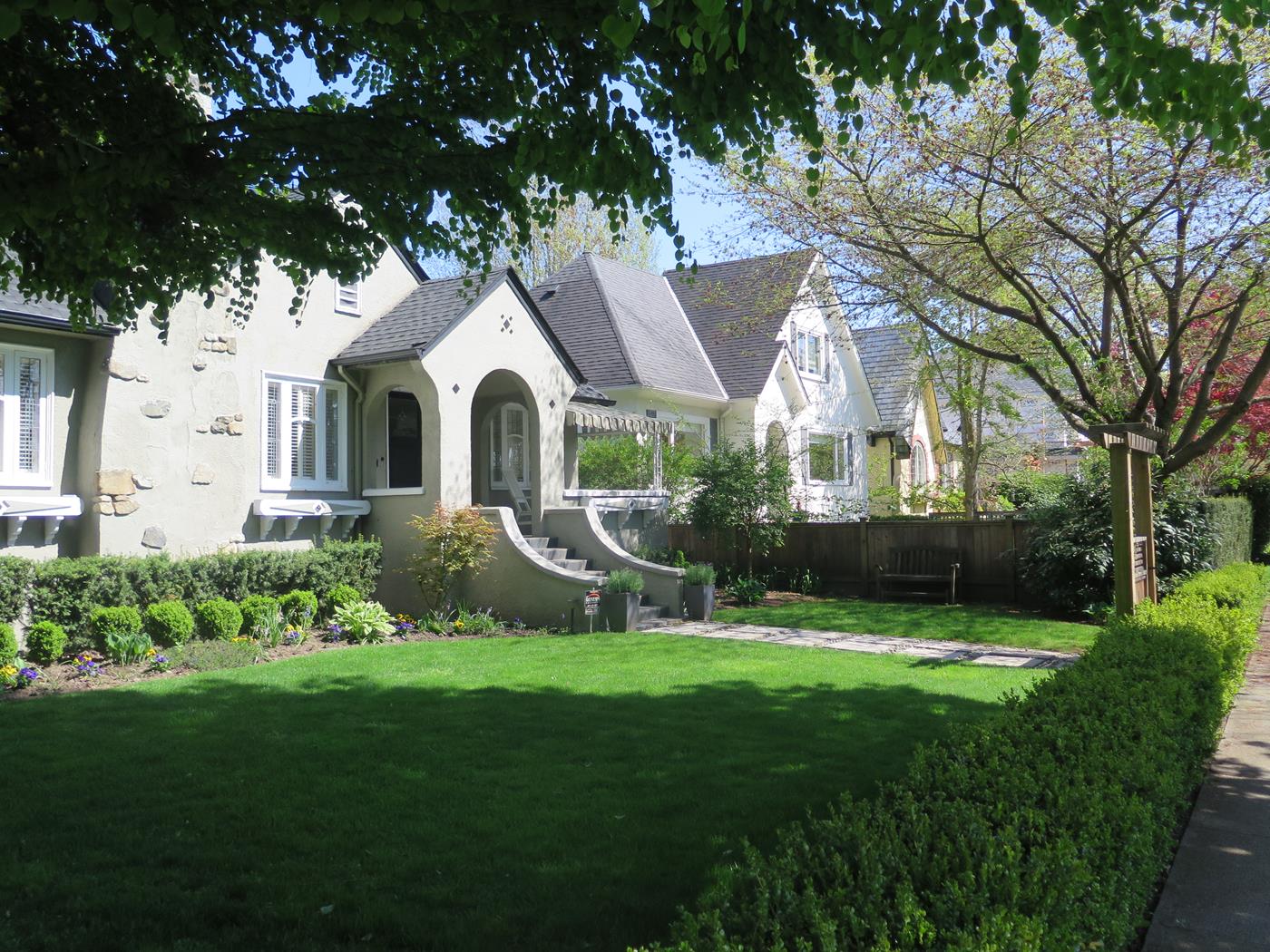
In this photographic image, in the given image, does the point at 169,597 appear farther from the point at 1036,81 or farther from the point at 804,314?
the point at 804,314

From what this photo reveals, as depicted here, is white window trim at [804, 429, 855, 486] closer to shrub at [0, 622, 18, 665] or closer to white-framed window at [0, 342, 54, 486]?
white-framed window at [0, 342, 54, 486]

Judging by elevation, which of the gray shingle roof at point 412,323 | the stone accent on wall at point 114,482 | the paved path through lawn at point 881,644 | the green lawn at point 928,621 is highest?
the gray shingle roof at point 412,323

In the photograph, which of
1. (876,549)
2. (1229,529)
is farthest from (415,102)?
(1229,529)

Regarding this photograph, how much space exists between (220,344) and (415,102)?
29.1ft

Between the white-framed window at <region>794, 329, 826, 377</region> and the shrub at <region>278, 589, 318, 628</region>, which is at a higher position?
the white-framed window at <region>794, 329, 826, 377</region>

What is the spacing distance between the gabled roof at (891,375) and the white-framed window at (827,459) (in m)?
3.03

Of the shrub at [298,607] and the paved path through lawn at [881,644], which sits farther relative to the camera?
the shrub at [298,607]

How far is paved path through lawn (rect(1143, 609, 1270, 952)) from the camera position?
4.04 m


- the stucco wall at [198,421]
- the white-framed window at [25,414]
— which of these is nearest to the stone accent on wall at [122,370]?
the stucco wall at [198,421]

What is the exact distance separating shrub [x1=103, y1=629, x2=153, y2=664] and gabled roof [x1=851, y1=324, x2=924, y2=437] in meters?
24.5

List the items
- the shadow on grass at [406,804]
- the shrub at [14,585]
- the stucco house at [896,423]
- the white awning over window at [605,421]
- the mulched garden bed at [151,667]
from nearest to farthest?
the shadow on grass at [406,804]
the mulched garden bed at [151,667]
the shrub at [14,585]
the white awning over window at [605,421]
the stucco house at [896,423]

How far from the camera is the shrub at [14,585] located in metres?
10.7

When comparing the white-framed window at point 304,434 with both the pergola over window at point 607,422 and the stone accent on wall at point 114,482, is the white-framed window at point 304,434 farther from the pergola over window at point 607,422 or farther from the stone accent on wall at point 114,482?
the pergola over window at point 607,422

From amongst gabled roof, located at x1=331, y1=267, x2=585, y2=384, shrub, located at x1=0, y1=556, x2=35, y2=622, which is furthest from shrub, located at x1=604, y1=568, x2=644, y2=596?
shrub, located at x1=0, y1=556, x2=35, y2=622
